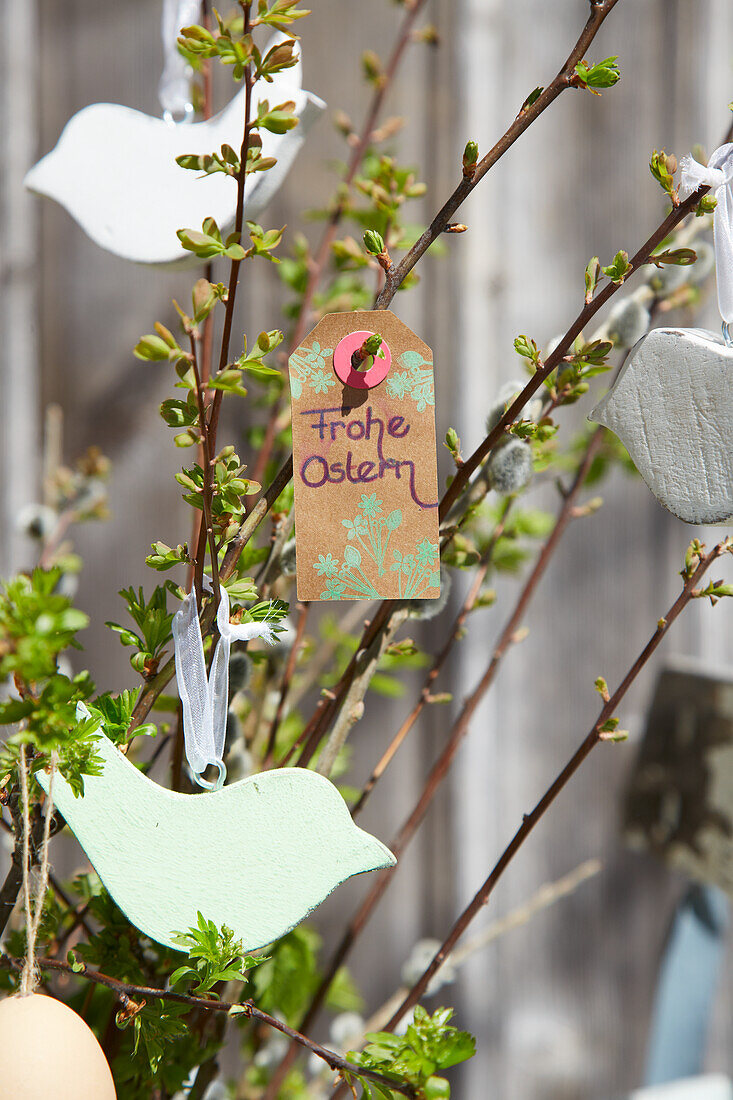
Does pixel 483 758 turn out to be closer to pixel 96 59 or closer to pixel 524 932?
pixel 524 932

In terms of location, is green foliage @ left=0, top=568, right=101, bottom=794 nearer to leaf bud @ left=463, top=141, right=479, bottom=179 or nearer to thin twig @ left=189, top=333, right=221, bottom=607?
thin twig @ left=189, top=333, right=221, bottom=607

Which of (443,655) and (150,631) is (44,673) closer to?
(150,631)

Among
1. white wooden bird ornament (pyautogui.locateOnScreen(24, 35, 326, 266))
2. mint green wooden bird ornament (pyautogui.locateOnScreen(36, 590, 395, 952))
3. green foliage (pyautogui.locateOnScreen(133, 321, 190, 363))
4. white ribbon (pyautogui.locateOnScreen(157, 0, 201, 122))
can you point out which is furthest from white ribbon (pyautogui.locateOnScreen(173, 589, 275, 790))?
white ribbon (pyautogui.locateOnScreen(157, 0, 201, 122))

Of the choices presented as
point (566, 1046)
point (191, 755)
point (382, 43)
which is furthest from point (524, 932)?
point (382, 43)

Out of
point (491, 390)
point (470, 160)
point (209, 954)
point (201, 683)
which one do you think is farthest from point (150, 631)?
point (491, 390)

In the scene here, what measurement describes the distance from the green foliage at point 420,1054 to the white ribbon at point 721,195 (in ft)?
1.14

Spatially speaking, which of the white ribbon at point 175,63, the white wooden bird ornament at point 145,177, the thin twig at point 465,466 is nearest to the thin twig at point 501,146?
the thin twig at point 465,466

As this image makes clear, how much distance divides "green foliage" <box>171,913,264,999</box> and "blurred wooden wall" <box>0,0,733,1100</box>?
503mm

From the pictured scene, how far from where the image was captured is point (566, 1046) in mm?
885

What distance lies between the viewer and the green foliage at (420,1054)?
1.13ft

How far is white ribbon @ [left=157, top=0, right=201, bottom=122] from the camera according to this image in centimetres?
46

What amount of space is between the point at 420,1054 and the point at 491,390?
618 millimetres

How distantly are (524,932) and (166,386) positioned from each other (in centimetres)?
71

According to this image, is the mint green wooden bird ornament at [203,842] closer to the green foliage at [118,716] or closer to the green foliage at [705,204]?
the green foliage at [118,716]
